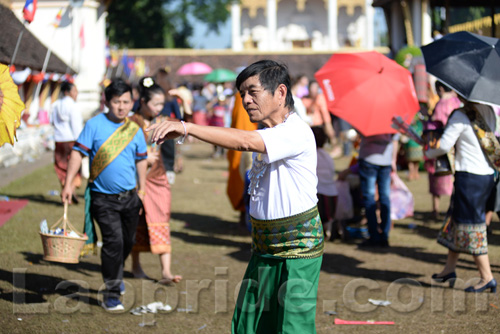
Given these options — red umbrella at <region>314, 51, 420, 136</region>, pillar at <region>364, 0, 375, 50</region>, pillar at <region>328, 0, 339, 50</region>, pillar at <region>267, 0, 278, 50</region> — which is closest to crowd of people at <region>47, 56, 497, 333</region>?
red umbrella at <region>314, 51, 420, 136</region>

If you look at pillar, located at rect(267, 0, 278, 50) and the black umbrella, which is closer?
the black umbrella

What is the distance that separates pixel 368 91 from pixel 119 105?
9.94ft

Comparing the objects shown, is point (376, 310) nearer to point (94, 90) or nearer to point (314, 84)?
point (314, 84)

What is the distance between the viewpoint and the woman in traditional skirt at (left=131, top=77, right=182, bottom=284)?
19.6 ft

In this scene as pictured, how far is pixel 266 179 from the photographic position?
342cm

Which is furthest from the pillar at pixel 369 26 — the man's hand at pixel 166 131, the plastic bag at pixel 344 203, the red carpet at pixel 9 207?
the man's hand at pixel 166 131

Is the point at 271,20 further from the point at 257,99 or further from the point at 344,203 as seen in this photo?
the point at 257,99

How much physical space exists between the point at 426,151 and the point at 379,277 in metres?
1.39

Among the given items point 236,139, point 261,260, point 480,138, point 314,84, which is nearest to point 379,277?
point 480,138

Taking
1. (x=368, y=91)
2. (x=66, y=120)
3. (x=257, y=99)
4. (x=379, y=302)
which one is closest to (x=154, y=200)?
(x=379, y=302)

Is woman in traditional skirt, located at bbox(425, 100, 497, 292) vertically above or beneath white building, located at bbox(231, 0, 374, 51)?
beneath

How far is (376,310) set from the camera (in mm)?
5484

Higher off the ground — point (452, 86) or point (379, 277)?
point (452, 86)

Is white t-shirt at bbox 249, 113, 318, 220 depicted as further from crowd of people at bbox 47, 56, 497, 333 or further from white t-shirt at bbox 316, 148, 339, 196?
white t-shirt at bbox 316, 148, 339, 196
